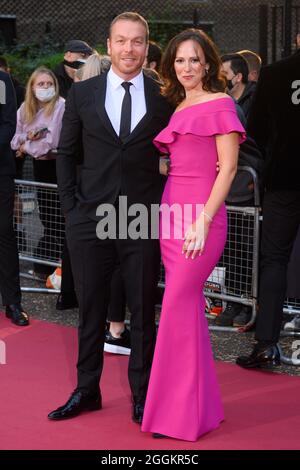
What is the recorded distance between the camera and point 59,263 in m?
7.83

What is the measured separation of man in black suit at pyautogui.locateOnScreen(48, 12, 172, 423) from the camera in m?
4.45

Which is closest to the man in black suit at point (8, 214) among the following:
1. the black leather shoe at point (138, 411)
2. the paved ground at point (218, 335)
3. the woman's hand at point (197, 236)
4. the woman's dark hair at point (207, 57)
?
the paved ground at point (218, 335)

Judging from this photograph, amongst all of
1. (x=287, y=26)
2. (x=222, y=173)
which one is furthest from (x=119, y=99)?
(x=287, y=26)

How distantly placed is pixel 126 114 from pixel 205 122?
0.44m

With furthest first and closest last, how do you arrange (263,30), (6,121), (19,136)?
(263,30), (19,136), (6,121)

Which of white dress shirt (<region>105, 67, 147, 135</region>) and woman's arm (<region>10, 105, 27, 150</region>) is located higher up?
white dress shirt (<region>105, 67, 147, 135</region>)

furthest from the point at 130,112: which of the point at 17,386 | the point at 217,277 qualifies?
the point at 217,277

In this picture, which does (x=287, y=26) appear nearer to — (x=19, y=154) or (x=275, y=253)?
(x=19, y=154)

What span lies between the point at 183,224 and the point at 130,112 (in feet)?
2.09

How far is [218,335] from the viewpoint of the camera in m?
6.39

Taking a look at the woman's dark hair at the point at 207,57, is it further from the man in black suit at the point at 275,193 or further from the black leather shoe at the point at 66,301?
the black leather shoe at the point at 66,301

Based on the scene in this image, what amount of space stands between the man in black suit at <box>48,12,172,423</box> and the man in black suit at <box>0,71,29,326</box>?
200 centimetres

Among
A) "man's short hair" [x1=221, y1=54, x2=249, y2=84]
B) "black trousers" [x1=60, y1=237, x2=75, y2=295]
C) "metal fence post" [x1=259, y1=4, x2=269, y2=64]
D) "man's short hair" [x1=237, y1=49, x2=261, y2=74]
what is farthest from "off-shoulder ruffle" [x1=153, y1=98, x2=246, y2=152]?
"metal fence post" [x1=259, y1=4, x2=269, y2=64]

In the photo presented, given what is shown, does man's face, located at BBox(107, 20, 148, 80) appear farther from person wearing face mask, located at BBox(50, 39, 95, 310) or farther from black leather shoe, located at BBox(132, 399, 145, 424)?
person wearing face mask, located at BBox(50, 39, 95, 310)
